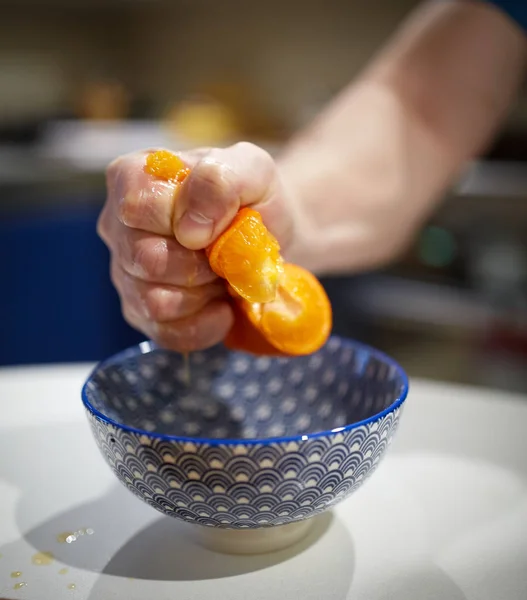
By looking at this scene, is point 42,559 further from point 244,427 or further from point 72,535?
point 244,427

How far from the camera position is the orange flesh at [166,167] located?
50cm

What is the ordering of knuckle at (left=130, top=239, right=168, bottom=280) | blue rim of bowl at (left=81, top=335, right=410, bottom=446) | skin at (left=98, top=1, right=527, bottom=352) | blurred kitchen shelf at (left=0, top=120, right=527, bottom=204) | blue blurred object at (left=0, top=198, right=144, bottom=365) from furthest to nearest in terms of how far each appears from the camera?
1. blurred kitchen shelf at (left=0, top=120, right=527, bottom=204)
2. blue blurred object at (left=0, top=198, right=144, bottom=365)
3. skin at (left=98, top=1, right=527, bottom=352)
4. knuckle at (left=130, top=239, right=168, bottom=280)
5. blue rim of bowl at (left=81, top=335, right=410, bottom=446)

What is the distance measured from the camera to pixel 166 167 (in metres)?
0.50

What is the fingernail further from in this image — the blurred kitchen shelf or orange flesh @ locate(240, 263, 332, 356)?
the blurred kitchen shelf

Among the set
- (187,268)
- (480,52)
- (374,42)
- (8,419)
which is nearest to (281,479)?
(187,268)

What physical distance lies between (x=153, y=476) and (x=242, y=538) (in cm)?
8

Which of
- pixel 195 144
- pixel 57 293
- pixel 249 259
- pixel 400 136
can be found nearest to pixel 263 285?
pixel 249 259

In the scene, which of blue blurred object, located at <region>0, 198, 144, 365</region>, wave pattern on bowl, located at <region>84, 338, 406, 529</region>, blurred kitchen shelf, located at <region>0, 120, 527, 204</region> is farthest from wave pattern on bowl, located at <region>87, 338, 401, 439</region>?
blurred kitchen shelf, located at <region>0, 120, 527, 204</region>

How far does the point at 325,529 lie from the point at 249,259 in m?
0.19

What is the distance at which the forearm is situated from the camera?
2.79ft

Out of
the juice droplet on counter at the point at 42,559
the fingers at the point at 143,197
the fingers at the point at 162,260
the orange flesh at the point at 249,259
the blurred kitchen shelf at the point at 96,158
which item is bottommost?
the blurred kitchen shelf at the point at 96,158

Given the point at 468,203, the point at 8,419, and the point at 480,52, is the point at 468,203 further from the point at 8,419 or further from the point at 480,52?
the point at 8,419

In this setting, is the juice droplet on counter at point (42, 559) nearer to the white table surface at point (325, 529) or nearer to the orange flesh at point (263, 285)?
the white table surface at point (325, 529)

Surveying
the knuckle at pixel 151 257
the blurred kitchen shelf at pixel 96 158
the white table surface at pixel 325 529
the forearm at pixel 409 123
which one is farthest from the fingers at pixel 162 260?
the blurred kitchen shelf at pixel 96 158
